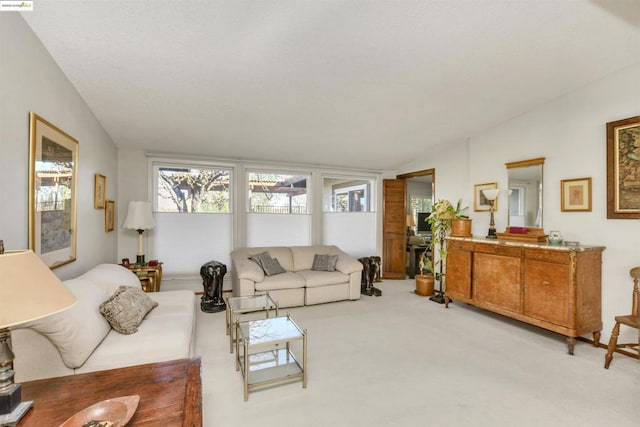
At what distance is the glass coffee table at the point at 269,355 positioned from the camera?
217 cm

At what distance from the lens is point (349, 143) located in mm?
4629

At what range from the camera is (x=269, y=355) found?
2.66m

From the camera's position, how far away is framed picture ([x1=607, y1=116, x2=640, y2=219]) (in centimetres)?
280

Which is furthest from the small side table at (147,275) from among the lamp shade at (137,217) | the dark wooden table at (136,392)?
the dark wooden table at (136,392)

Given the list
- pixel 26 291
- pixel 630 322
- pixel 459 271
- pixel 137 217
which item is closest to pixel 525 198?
pixel 459 271

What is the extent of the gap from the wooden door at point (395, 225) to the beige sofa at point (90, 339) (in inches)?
167

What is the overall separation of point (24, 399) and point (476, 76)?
3.82 m

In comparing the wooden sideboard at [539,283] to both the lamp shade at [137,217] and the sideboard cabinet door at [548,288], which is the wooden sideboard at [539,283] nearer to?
the sideboard cabinet door at [548,288]

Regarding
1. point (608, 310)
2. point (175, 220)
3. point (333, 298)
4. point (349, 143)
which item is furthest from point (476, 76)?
point (175, 220)

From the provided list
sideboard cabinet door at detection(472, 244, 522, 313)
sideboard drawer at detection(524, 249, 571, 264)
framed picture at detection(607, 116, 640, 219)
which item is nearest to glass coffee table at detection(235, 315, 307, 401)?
sideboard cabinet door at detection(472, 244, 522, 313)

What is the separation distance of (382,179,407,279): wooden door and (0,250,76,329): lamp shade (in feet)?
17.8

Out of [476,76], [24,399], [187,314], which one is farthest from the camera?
[476,76]

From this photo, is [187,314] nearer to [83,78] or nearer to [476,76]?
[83,78]

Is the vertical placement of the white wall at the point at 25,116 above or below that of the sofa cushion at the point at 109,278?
above
